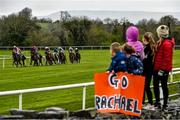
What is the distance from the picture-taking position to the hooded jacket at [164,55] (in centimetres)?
1034

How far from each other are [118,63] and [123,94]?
62 cm

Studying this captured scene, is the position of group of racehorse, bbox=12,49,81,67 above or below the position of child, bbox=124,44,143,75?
below

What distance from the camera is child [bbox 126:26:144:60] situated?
32.9 ft

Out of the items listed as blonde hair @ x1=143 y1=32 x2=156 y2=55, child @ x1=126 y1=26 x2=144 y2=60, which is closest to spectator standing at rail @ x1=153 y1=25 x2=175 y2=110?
blonde hair @ x1=143 y1=32 x2=156 y2=55

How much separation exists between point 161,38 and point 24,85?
11.6 metres

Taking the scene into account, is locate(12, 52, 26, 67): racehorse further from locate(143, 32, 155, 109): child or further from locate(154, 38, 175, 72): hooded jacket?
locate(154, 38, 175, 72): hooded jacket

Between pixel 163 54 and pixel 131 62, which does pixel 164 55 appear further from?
pixel 131 62

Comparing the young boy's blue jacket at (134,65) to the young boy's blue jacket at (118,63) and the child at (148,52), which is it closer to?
the young boy's blue jacket at (118,63)

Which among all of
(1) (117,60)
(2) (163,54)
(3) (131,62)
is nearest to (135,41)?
(2) (163,54)

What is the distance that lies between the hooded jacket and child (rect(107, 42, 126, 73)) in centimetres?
128

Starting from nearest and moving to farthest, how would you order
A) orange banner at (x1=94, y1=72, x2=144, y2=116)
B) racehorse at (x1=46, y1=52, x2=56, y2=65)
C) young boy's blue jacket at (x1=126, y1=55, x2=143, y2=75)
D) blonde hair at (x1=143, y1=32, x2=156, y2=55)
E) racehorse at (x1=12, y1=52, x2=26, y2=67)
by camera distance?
orange banner at (x1=94, y1=72, x2=144, y2=116) → young boy's blue jacket at (x1=126, y1=55, x2=143, y2=75) → blonde hair at (x1=143, y1=32, x2=156, y2=55) → racehorse at (x1=12, y1=52, x2=26, y2=67) → racehorse at (x1=46, y1=52, x2=56, y2=65)

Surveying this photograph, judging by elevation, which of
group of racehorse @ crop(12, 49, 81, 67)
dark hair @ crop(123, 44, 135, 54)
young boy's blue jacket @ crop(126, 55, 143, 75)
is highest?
dark hair @ crop(123, 44, 135, 54)

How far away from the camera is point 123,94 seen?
9.06m

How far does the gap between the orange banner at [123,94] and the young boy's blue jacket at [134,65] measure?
41cm
